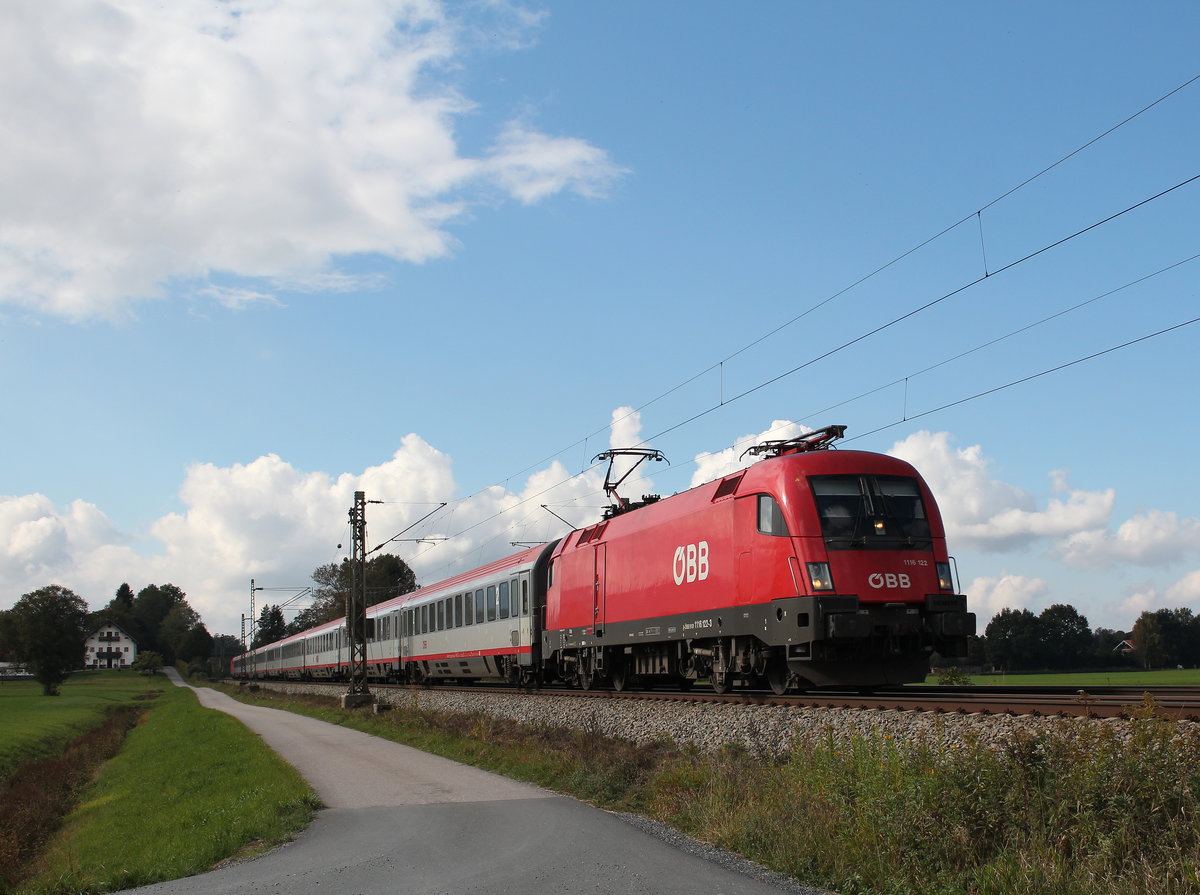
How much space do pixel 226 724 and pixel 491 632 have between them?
8.93 meters

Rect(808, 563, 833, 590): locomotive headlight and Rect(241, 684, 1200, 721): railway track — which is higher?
Rect(808, 563, 833, 590): locomotive headlight

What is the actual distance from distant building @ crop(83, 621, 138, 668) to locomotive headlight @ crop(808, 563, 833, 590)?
16453 cm

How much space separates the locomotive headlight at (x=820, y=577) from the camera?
14.6m

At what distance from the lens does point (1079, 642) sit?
8344 cm

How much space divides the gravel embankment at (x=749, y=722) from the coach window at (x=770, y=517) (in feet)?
8.21

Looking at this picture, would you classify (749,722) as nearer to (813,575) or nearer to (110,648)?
(813,575)

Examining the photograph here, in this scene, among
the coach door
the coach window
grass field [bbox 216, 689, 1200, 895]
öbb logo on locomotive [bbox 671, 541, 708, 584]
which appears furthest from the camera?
the coach door

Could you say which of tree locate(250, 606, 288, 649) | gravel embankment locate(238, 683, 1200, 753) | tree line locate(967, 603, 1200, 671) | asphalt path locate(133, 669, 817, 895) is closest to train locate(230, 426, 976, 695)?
gravel embankment locate(238, 683, 1200, 753)

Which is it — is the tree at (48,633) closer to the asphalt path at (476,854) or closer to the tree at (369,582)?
the tree at (369,582)

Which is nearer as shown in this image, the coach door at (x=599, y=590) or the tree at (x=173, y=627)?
the coach door at (x=599, y=590)

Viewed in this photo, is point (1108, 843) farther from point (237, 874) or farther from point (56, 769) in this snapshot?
point (56, 769)

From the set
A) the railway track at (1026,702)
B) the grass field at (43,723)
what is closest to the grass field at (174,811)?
the grass field at (43,723)

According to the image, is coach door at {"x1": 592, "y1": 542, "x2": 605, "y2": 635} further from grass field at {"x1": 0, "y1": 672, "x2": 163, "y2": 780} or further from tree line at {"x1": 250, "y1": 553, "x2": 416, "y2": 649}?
tree line at {"x1": 250, "y1": 553, "x2": 416, "y2": 649}

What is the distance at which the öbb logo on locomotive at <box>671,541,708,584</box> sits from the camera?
17.7 metres
